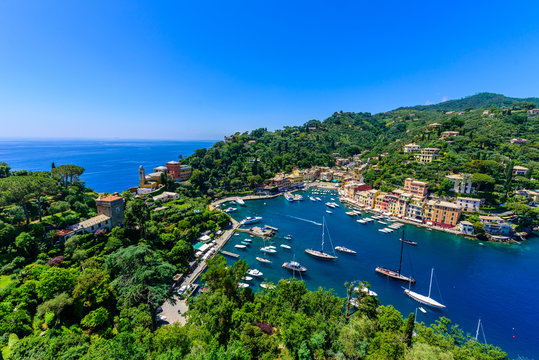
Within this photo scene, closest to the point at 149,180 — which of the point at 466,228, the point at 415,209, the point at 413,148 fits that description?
the point at 415,209

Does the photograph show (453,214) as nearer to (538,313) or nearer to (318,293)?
(538,313)

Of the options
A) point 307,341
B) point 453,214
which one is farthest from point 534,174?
point 307,341

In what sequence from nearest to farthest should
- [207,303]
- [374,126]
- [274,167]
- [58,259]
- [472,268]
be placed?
[207,303] → [58,259] → [472,268] → [274,167] → [374,126]

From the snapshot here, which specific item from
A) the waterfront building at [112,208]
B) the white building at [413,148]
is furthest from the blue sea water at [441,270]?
the white building at [413,148]

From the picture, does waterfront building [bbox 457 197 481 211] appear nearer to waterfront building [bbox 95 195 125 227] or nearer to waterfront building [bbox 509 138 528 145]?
waterfront building [bbox 509 138 528 145]

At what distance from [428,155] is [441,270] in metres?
45.6

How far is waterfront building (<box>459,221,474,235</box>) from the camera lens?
4188 cm

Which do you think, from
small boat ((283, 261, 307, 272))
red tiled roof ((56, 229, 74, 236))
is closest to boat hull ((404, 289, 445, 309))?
small boat ((283, 261, 307, 272))

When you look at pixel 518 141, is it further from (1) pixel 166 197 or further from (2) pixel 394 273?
(1) pixel 166 197

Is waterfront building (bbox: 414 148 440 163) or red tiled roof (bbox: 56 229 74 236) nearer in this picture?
red tiled roof (bbox: 56 229 74 236)

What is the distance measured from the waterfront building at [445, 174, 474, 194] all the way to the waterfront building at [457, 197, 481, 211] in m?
5.06

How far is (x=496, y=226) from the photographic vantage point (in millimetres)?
41094

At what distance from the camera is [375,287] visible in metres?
27.2

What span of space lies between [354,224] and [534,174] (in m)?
46.2
